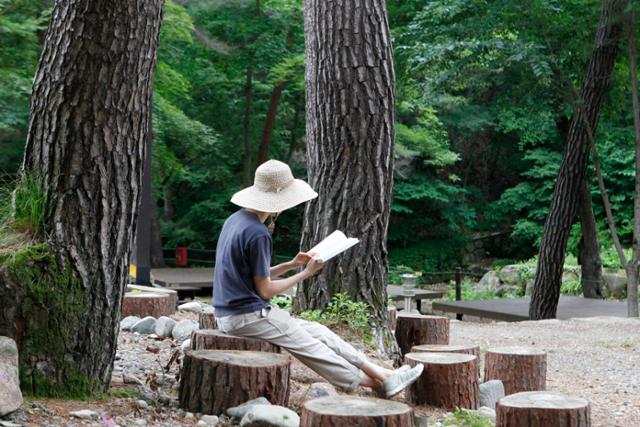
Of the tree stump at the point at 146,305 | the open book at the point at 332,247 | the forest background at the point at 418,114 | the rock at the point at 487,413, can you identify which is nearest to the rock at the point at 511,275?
the forest background at the point at 418,114

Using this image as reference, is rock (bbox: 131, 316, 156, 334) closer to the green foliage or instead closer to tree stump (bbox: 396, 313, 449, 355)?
tree stump (bbox: 396, 313, 449, 355)

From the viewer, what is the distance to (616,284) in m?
18.8

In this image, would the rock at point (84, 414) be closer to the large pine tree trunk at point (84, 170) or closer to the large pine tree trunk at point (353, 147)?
the large pine tree trunk at point (84, 170)

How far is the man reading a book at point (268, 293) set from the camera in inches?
182

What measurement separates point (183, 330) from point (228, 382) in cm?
270

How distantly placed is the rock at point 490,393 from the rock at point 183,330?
2.43 meters

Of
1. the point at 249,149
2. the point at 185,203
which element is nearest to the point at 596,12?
the point at 249,149

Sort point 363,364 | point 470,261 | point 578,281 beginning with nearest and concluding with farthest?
1. point 363,364
2. point 578,281
3. point 470,261

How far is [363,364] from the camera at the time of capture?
4.92 metres

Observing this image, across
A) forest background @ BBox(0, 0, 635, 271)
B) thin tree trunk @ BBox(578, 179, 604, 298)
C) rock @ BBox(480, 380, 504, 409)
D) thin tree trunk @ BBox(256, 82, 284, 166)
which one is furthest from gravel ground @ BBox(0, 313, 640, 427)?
thin tree trunk @ BBox(256, 82, 284, 166)

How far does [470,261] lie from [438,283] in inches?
91.9

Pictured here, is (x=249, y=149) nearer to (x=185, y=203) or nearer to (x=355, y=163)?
(x=185, y=203)

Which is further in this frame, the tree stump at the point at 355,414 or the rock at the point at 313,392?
the rock at the point at 313,392

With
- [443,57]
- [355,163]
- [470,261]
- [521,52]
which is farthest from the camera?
[470,261]
